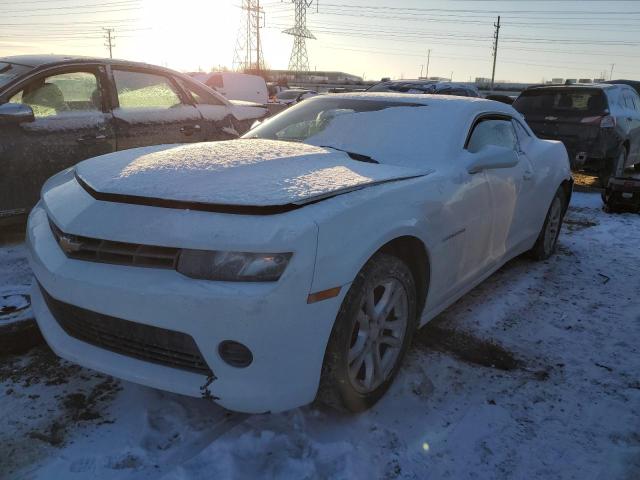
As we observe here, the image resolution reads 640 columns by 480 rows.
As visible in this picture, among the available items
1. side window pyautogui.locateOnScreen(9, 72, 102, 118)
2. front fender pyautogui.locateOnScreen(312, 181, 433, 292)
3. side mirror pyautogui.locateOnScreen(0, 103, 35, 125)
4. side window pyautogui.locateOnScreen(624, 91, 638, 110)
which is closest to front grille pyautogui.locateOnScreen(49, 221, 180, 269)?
front fender pyautogui.locateOnScreen(312, 181, 433, 292)

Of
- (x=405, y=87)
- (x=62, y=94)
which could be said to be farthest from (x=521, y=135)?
(x=405, y=87)

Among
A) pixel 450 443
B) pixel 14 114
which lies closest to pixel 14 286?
pixel 14 114

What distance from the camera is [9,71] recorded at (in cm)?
434

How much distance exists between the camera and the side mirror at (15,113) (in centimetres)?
392

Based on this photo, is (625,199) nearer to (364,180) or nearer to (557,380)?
(557,380)

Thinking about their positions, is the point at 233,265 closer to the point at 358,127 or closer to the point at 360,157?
the point at 360,157

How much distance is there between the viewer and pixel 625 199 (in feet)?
21.1

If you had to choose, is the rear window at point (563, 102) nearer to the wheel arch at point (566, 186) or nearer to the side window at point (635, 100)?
the side window at point (635, 100)

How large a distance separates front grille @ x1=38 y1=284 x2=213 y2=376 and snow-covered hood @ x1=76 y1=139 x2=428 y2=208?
484mm

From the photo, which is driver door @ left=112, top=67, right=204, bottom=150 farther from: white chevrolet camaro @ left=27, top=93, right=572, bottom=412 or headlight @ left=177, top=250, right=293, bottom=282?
headlight @ left=177, top=250, right=293, bottom=282

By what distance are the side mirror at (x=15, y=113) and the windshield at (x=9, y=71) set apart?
30 cm

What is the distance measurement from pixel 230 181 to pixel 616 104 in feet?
25.9

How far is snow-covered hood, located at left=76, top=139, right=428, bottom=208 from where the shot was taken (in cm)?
204

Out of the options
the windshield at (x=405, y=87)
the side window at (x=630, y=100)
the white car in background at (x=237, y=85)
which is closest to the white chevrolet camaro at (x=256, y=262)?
the side window at (x=630, y=100)
